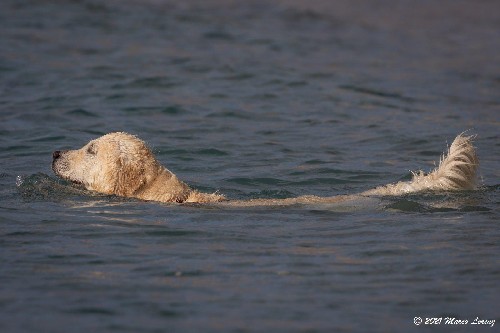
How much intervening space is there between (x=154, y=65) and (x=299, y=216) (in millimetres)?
11324

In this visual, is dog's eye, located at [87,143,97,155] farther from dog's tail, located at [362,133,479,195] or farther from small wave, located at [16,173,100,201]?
dog's tail, located at [362,133,479,195]

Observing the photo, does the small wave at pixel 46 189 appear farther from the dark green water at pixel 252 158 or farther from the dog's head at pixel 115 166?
the dog's head at pixel 115 166

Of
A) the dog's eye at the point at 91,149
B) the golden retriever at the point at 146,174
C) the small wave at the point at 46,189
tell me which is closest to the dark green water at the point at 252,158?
the small wave at the point at 46,189

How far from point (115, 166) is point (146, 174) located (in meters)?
0.33

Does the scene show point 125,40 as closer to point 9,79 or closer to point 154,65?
point 154,65

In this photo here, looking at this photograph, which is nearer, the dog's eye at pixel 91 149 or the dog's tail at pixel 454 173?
the dog's tail at pixel 454 173

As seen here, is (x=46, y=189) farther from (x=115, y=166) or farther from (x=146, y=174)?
(x=146, y=174)

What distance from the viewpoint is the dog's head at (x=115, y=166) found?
1034 cm

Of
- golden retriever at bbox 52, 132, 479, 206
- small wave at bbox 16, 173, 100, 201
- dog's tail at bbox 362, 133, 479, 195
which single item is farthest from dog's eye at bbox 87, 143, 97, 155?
dog's tail at bbox 362, 133, 479, 195

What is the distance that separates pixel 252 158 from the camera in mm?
13742

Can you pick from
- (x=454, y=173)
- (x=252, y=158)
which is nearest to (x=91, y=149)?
(x=252, y=158)

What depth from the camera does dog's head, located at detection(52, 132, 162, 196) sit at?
10.3m

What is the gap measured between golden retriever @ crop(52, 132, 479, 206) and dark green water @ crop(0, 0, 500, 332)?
0.16 meters

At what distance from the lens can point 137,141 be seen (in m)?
10.5
